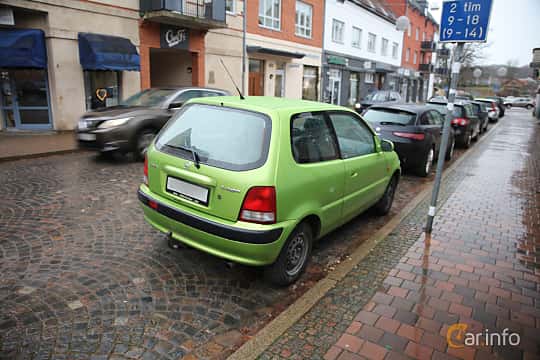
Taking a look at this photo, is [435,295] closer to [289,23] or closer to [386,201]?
[386,201]

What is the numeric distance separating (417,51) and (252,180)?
48.8 metres

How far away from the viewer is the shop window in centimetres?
1348

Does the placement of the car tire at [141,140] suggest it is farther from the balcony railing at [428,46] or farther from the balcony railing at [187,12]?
the balcony railing at [428,46]

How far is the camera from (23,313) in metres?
3.02

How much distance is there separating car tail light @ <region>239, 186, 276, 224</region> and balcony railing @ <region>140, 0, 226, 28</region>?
12.5 m

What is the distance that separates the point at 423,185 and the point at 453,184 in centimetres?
57

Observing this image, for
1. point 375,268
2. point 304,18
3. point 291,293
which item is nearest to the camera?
point 291,293

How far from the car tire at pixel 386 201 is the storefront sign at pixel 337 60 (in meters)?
22.0

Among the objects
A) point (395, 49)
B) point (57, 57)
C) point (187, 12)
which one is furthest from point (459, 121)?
point (395, 49)

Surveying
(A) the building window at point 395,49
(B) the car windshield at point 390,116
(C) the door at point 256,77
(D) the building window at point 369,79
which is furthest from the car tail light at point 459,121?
(A) the building window at point 395,49

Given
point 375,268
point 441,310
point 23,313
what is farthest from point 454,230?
point 23,313

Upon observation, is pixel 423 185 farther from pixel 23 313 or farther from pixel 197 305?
pixel 23 313

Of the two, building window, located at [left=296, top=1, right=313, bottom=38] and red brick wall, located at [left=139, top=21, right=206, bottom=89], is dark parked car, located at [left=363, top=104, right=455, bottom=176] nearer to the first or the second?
red brick wall, located at [left=139, top=21, right=206, bottom=89]

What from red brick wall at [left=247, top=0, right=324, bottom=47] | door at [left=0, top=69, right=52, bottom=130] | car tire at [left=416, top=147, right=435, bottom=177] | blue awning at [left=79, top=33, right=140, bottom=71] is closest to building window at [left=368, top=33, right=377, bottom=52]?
red brick wall at [left=247, top=0, right=324, bottom=47]
